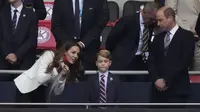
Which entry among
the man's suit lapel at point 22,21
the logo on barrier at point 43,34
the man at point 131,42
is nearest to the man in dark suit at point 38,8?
the man's suit lapel at point 22,21

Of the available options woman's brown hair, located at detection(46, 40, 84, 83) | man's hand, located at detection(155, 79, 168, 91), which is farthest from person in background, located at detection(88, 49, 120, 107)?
man's hand, located at detection(155, 79, 168, 91)

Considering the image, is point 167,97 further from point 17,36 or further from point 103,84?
point 17,36

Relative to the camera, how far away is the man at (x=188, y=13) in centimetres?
1167

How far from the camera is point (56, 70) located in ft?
30.0

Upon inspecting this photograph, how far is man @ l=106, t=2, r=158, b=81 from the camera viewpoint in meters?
10.3

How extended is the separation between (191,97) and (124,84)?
95 cm

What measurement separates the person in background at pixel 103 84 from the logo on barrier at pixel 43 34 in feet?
12.2

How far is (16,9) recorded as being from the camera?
10.2 meters

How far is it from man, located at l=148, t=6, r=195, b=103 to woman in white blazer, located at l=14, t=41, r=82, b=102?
1.12m

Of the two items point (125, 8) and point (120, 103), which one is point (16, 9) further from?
point (125, 8)

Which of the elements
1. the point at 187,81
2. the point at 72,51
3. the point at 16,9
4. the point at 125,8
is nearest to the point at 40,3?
the point at 16,9

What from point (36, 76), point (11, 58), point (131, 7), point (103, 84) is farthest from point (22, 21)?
point (131, 7)

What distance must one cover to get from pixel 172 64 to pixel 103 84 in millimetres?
966

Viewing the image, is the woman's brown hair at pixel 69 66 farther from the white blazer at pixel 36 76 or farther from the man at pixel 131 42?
the man at pixel 131 42
